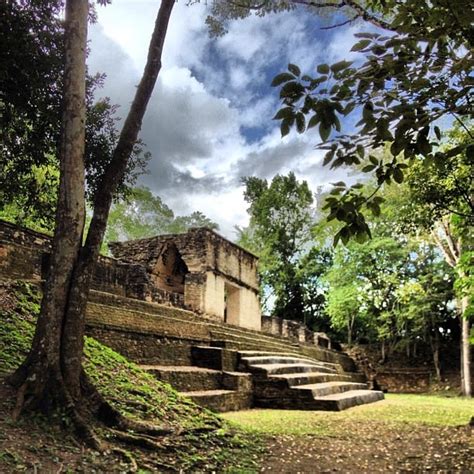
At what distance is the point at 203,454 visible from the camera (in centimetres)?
446

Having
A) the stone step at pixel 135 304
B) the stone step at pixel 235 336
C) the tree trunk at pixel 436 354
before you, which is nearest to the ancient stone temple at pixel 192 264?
the stone step at pixel 235 336

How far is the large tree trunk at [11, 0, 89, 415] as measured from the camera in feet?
13.5

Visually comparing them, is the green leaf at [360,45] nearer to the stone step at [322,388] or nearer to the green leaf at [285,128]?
the green leaf at [285,128]

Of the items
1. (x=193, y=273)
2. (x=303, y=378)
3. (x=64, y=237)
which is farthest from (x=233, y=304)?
(x=64, y=237)

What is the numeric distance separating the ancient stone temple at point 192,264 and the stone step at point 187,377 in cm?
690

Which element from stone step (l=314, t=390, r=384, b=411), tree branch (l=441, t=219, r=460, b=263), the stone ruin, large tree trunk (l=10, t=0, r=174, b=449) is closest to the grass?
stone step (l=314, t=390, r=384, b=411)

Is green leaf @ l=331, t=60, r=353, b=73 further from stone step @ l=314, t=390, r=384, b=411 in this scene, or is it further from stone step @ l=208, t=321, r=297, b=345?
stone step @ l=208, t=321, r=297, b=345

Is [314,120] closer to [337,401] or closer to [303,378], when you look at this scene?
[337,401]

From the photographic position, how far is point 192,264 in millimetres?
16297

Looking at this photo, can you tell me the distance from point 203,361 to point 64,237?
5251mm

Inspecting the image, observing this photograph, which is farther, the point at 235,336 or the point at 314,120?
the point at 235,336

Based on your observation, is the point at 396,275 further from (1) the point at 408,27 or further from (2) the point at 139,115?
(1) the point at 408,27

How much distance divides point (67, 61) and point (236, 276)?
1401cm

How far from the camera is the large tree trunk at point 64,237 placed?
4.11m
